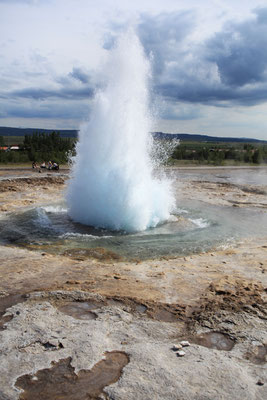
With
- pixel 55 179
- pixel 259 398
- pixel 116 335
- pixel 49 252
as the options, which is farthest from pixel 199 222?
pixel 55 179

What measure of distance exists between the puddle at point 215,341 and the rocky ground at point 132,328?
1cm

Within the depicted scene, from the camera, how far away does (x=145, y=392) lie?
339cm

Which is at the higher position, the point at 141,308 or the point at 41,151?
the point at 41,151

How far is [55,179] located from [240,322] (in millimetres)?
20114

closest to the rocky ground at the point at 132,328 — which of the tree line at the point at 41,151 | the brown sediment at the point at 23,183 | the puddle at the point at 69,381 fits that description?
the puddle at the point at 69,381

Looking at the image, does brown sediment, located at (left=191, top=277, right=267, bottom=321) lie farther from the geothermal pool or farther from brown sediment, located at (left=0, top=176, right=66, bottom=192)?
brown sediment, located at (left=0, top=176, right=66, bottom=192)

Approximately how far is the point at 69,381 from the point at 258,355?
212 cm

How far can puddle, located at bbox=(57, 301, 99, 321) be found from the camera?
4.85m

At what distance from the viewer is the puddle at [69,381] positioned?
3.37 meters

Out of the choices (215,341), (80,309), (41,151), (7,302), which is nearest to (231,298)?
(215,341)

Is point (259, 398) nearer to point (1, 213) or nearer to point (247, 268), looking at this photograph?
point (247, 268)

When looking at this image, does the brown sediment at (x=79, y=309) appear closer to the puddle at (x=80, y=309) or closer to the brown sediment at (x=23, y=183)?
the puddle at (x=80, y=309)

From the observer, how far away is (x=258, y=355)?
406cm

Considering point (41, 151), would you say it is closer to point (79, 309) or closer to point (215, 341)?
point (79, 309)
